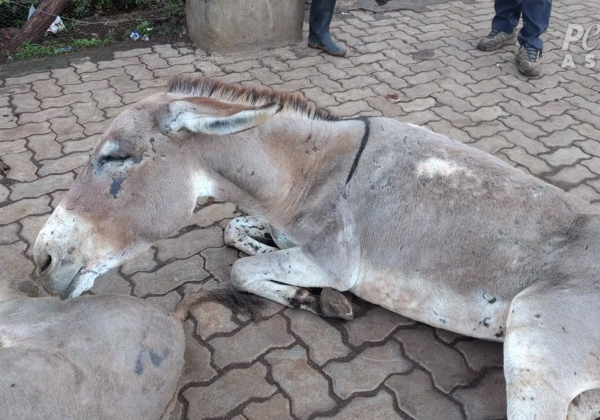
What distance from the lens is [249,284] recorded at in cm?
296

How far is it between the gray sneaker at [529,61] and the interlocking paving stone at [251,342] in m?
4.73

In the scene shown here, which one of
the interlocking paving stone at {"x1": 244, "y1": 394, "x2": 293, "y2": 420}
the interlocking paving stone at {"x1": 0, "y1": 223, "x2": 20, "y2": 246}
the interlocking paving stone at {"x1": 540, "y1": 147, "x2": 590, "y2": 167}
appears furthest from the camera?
the interlocking paving stone at {"x1": 540, "y1": 147, "x2": 590, "y2": 167}

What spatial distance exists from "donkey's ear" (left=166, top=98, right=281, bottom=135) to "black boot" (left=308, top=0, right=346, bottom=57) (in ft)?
13.9

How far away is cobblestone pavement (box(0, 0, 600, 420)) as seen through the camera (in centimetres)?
265

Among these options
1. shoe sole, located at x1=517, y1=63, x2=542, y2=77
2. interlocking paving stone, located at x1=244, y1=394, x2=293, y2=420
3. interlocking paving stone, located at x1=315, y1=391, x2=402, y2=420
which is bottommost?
shoe sole, located at x1=517, y1=63, x2=542, y2=77

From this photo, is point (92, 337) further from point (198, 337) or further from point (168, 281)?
point (168, 281)

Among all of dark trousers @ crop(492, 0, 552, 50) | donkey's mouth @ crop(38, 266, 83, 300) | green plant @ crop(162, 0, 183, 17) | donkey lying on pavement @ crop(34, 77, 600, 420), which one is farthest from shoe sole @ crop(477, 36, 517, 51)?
donkey's mouth @ crop(38, 266, 83, 300)

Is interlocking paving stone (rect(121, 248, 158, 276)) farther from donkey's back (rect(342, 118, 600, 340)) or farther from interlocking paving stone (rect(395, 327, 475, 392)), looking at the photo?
interlocking paving stone (rect(395, 327, 475, 392))

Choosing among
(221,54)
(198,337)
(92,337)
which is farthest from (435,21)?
(92,337)

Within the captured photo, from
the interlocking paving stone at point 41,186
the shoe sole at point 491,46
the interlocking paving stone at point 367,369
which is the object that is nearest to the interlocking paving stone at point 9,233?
the interlocking paving stone at point 41,186

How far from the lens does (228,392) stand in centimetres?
261

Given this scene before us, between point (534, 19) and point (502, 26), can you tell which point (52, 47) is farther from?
point (534, 19)

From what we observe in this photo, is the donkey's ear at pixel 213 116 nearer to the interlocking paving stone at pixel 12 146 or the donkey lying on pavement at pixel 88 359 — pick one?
the donkey lying on pavement at pixel 88 359

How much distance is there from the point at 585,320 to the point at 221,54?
5178mm
